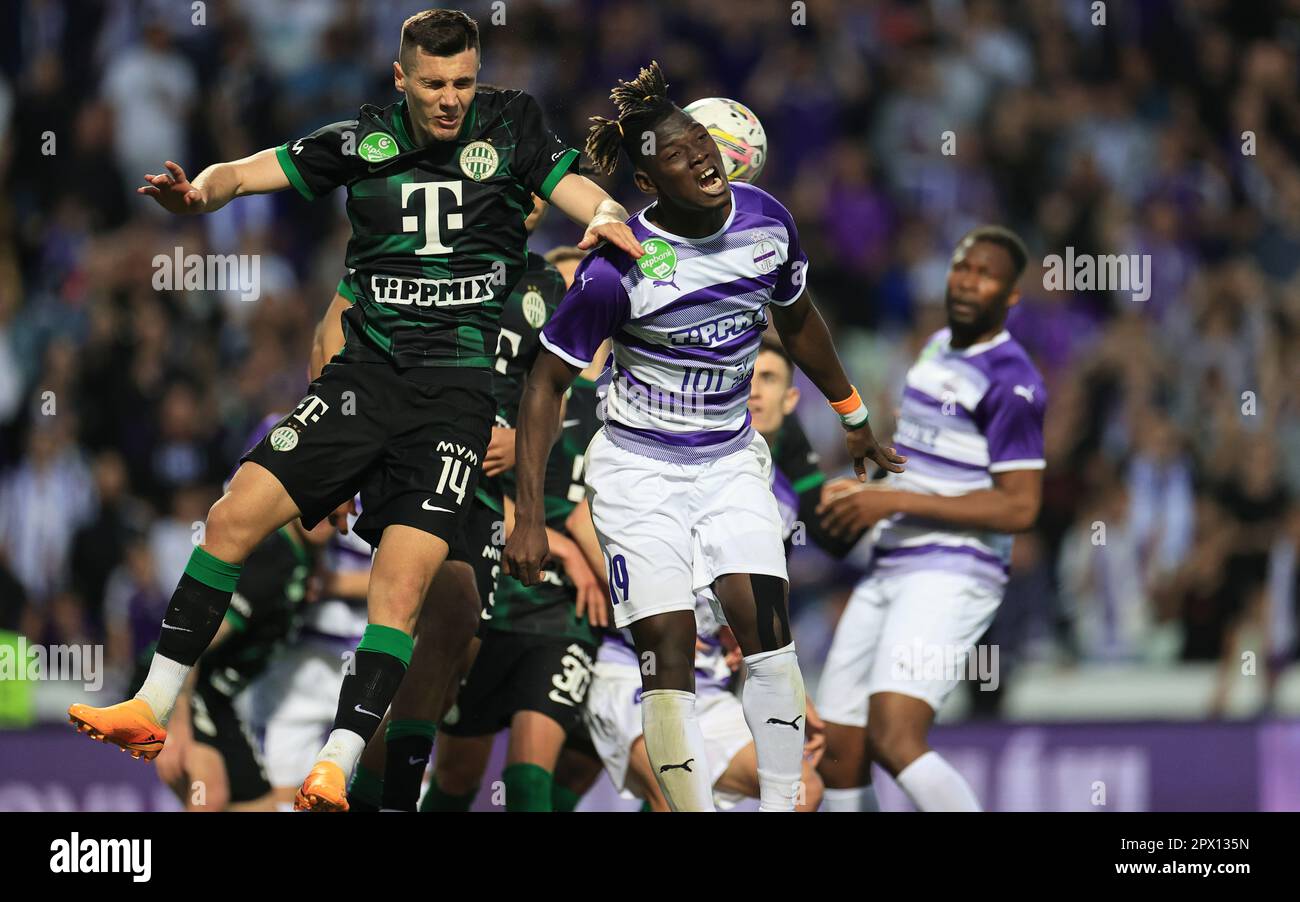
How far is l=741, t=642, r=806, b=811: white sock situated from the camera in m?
5.33

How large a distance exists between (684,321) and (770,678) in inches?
43.1

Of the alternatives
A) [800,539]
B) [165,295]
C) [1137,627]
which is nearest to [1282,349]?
[1137,627]

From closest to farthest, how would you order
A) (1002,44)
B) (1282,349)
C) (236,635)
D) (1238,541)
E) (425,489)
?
(425,489), (236,635), (1238,541), (1282,349), (1002,44)

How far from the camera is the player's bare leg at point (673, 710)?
209 inches

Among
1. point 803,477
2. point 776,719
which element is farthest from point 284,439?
point 803,477

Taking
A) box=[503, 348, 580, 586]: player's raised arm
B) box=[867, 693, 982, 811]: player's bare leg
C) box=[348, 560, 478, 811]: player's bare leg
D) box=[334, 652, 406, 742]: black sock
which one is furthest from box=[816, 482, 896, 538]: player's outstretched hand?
box=[334, 652, 406, 742]: black sock

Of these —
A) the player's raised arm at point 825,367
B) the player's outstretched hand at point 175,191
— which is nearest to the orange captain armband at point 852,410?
the player's raised arm at point 825,367

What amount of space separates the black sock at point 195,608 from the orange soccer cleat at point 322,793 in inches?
25.5

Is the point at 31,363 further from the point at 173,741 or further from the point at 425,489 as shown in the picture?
the point at 425,489

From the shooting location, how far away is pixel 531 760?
6574mm

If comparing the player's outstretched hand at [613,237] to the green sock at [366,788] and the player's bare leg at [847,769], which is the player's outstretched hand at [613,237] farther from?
the player's bare leg at [847,769]

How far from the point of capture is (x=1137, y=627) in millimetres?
11555

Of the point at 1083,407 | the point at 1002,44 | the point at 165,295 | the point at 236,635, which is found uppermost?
the point at 1002,44
